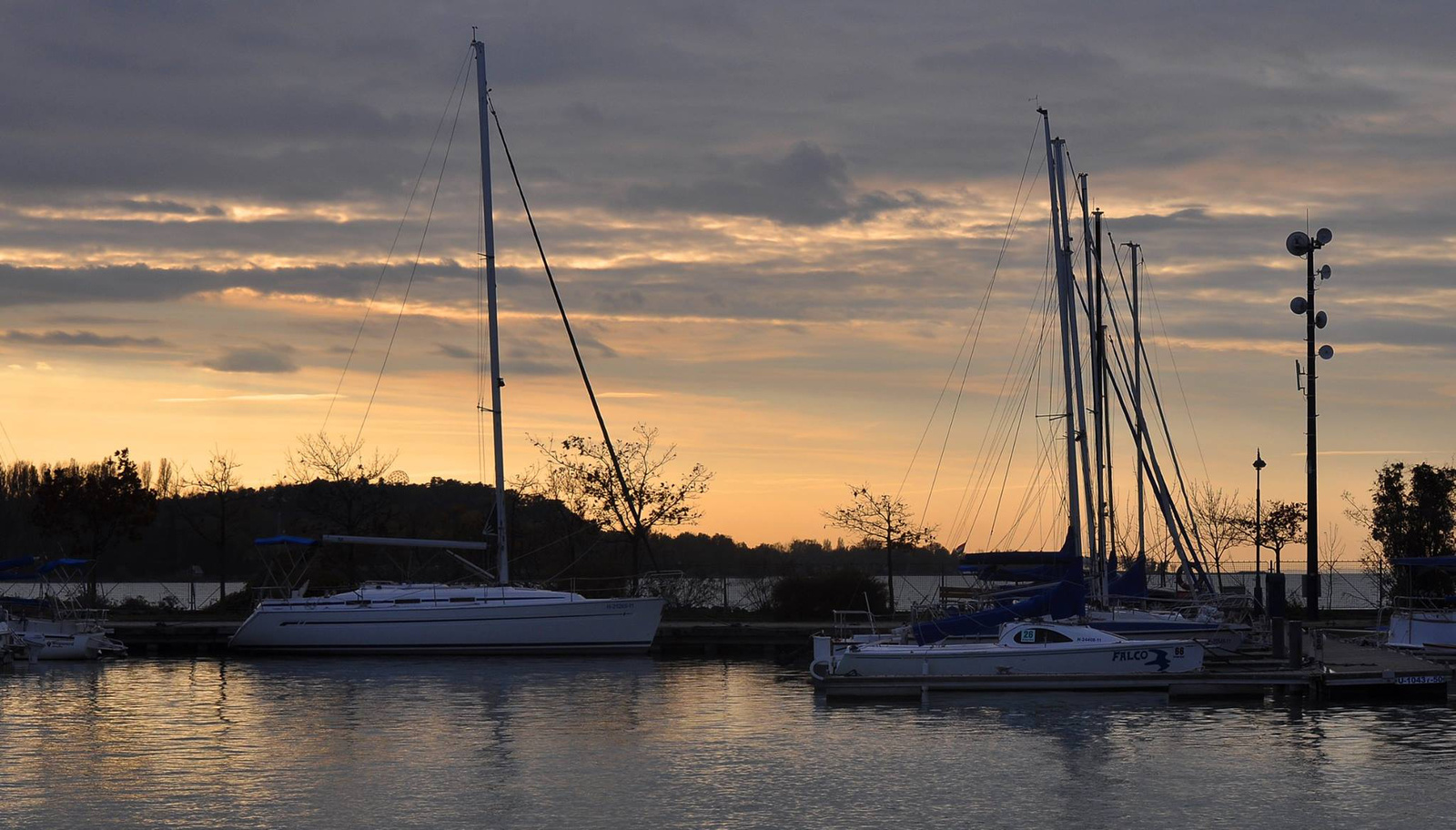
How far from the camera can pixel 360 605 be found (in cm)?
5141

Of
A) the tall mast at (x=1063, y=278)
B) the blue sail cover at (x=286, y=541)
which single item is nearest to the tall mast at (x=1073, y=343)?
the tall mast at (x=1063, y=278)

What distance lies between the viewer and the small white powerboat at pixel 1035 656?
1420 inches

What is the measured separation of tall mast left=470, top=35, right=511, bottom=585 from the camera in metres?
49.5

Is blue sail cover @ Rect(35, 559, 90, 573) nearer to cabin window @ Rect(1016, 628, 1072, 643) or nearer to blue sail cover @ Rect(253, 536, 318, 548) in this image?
blue sail cover @ Rect(253, 536, 318, 548)

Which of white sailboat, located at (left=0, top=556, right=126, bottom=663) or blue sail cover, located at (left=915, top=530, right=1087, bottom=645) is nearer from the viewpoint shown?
blue sail cover, located at (left=915, top=530, right=1087, bottom=645)

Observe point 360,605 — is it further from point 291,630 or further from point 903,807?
point 903,807

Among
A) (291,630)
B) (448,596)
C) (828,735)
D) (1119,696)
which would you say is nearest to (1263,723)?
(1119,696)

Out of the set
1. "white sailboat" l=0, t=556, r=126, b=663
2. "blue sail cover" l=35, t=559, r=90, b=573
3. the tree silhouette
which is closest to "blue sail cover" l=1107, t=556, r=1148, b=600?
"white sailboat" l=0, t=556, r=126, b=663

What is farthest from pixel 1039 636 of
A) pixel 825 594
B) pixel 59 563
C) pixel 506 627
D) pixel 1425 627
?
pixel 59 563

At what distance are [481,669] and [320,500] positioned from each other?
2539 centimetres

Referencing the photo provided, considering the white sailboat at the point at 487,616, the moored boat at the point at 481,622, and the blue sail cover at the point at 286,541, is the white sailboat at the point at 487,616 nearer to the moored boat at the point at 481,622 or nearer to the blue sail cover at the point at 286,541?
the moored boat at the point at 481,622

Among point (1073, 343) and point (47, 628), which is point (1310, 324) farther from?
point (47, 628)

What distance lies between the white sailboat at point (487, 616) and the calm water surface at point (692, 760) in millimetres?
9251

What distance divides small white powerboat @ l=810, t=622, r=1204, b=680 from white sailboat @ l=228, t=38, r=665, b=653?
13.9 metres
